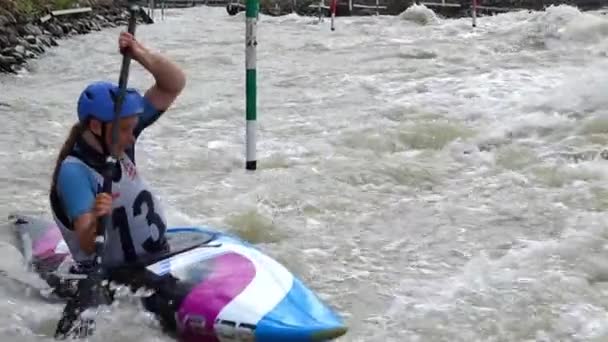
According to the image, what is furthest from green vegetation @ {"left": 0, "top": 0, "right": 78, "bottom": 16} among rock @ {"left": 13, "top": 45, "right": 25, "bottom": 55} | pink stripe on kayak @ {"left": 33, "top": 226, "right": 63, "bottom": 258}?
pink stripe on kayak @ {"left": 33, "top": 226, "right": 63, "bottom": 258}

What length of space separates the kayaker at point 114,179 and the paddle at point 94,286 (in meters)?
0.03

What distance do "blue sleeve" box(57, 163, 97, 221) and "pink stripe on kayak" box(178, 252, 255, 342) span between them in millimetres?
526

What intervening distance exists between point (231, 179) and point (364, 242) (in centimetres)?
166

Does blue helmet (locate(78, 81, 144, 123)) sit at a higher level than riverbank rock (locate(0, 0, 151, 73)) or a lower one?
higher

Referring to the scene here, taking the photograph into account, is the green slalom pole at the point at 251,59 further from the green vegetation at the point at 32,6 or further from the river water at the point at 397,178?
the green vegetation at the point at 32,6

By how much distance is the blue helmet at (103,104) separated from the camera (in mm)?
A: 3494

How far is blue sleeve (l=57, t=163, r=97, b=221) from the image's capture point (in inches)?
135

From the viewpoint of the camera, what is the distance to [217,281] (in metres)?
3.60

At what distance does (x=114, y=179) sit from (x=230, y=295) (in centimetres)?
65

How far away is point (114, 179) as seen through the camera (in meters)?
3.64

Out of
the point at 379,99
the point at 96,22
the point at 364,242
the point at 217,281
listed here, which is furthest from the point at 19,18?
the point at 217,281

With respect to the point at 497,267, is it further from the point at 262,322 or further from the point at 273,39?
the point at 273,39

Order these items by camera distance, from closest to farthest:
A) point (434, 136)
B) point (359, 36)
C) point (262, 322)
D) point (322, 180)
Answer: point (262, 322), point (322, 180), point (434, 136), point (359, 36)

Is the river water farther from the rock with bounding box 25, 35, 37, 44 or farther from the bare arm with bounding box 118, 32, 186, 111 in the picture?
the rock with bounding box 25, 35, 37, 44
